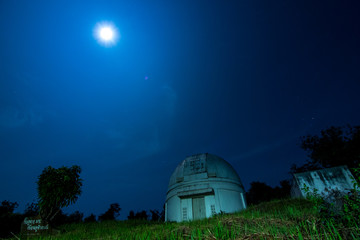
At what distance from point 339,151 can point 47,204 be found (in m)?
40.2

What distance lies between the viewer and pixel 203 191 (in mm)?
21406

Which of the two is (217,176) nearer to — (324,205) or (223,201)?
(223,201)

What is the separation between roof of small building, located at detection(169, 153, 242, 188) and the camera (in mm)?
23594

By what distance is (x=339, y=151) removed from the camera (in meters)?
28.8

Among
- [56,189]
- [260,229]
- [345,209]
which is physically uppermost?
[56,189]

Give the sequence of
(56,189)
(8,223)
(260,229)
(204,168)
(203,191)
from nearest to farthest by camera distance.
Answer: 1. (260,229)
2. (56,189)
3. (8,223)
4. (203,191)
5. (204,168)

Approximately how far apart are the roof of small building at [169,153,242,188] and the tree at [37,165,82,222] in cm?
1354

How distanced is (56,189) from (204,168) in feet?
55.1

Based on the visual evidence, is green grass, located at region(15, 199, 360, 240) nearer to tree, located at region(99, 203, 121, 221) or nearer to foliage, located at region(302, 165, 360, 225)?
foliage, located at region(302, 165, 360, 225)

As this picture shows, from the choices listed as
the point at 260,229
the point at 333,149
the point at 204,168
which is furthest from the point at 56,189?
the point at 333,149

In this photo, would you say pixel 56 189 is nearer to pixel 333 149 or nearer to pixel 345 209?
pixel 345 209

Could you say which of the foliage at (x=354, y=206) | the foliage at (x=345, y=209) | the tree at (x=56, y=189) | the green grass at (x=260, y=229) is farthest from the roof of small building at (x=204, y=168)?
the foliage at (x=354, y=206)

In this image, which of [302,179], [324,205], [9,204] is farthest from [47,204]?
[302,179]

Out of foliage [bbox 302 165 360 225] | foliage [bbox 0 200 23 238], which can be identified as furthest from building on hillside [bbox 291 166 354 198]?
foliage [bbox 0 200 23 238]
